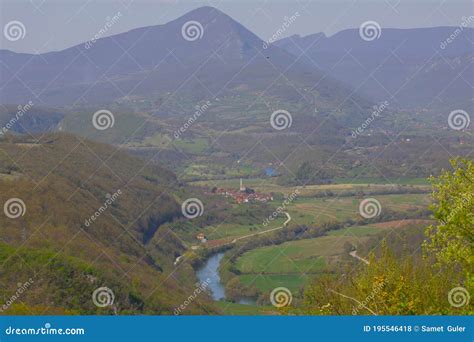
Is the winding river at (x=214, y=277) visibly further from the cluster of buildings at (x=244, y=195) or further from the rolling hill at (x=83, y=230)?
the cluster of buildings at (x=244, y=195)

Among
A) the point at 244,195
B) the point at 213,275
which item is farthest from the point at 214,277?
the point at 244,195

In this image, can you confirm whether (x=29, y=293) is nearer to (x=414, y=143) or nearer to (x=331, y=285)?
(x=331, y=285)

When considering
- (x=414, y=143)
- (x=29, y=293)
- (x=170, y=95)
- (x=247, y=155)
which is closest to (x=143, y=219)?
(x=29, y=293)

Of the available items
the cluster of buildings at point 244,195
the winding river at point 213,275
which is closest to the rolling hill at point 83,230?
the winding river at point 213,275

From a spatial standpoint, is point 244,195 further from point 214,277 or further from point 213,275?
point 214,277

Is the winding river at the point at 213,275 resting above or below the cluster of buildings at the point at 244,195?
below

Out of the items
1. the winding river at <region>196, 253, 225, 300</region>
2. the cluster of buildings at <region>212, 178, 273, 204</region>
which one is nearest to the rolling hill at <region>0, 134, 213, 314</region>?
the winding river at <region>196, 253, 225, 300</region>
